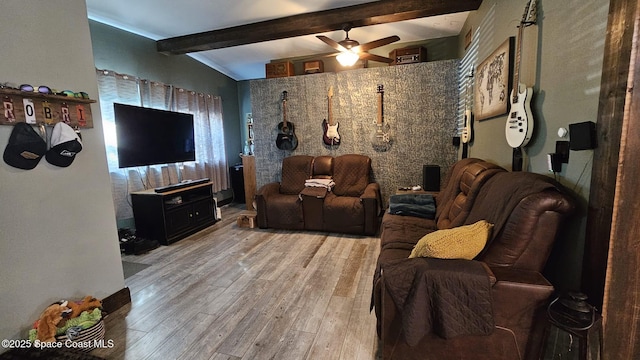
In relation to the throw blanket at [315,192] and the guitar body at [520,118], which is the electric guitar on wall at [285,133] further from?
the guitar body at [520,118]

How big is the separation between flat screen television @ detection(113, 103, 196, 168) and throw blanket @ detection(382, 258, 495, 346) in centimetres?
325

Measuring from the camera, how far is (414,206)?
271 centimetres

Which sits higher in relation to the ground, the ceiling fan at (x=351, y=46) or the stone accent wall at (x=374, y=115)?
→ the ceiling fan at (x=351, y=46)

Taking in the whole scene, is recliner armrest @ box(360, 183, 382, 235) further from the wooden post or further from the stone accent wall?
the wooden post

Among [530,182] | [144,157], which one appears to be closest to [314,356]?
[530,182]

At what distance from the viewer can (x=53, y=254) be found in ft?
5.52

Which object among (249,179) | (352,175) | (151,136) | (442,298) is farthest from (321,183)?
(442,298)

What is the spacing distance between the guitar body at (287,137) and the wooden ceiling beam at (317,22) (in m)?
1.25

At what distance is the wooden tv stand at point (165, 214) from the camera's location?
3270 mm

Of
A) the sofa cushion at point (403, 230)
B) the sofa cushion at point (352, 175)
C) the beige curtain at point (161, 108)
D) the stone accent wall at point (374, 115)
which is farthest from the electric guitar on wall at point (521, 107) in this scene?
the beige curtain at point (161, 108)

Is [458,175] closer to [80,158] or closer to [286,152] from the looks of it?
[286,152]

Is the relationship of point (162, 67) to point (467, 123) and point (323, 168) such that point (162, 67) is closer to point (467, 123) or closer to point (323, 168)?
point (323, 168)

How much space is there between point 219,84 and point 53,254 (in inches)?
167

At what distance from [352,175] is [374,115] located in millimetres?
946
